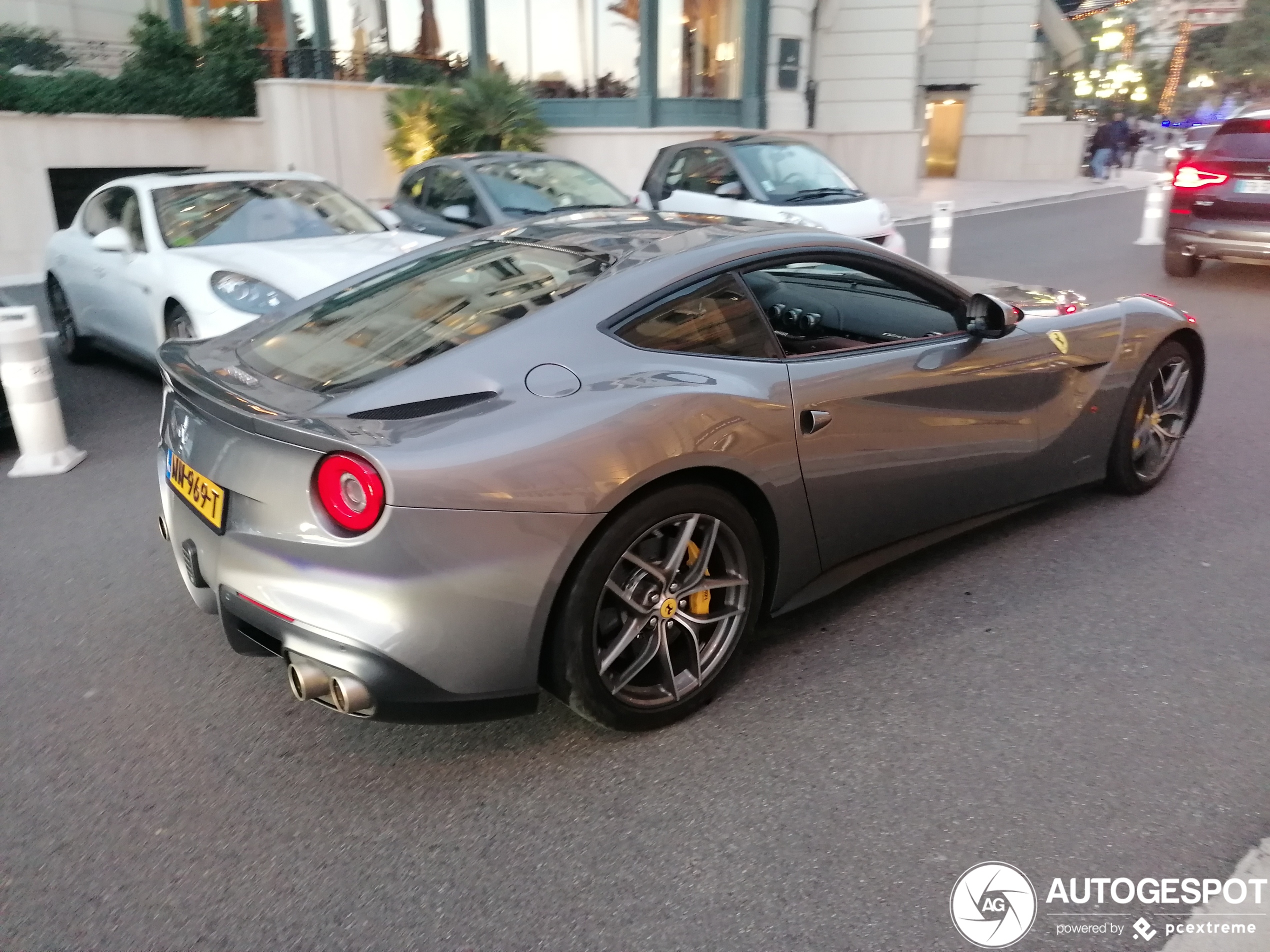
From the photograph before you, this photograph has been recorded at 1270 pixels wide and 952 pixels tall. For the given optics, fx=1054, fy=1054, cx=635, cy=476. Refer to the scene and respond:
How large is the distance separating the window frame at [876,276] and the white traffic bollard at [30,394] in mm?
4242

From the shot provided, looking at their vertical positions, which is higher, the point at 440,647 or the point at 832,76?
the point at 832,76

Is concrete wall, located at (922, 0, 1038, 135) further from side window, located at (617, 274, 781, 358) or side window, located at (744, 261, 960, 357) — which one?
side window, located at (617, 274, 781, 358)

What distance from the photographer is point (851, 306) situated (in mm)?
4125

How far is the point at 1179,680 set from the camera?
137 inches

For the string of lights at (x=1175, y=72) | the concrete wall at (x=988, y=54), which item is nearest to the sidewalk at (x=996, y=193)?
the concrete wall at (x=988, y=54)

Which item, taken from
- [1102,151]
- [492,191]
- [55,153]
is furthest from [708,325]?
[1102,151]

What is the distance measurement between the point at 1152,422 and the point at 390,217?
7.69 meters

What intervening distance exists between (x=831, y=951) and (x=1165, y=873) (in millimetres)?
901

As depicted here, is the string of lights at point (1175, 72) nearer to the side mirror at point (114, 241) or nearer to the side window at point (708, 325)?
the side mirror at point (114, 241)

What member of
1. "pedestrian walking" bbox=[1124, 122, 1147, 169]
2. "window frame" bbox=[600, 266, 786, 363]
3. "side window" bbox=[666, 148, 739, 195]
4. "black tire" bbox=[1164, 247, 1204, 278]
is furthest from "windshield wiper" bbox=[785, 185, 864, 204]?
"pedestrian walking" bbox=[1124, 122, 1147, 169]

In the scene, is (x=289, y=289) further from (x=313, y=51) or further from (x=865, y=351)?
(x=313, y=51)

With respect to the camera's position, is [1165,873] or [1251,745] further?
[1251,745]

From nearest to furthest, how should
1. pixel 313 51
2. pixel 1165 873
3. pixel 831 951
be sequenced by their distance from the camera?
pixel 831 951, pixel 1165 873, pixel 313 51

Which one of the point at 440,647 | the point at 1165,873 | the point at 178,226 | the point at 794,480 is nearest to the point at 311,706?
the point at 440,647
